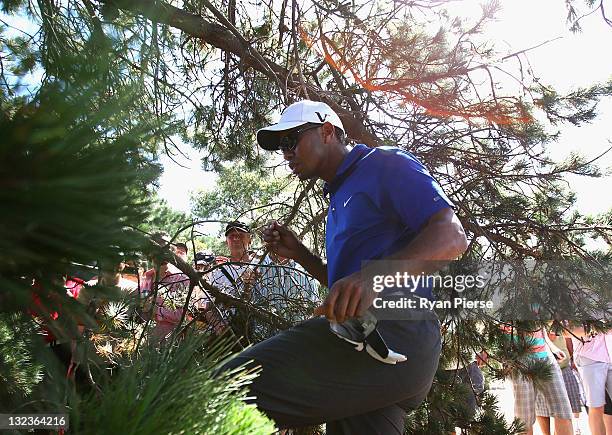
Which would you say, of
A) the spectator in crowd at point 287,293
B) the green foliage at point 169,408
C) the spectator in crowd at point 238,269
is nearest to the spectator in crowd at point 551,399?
the spectator in crowd at point 287,293

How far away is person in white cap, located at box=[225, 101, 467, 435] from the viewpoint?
2.04m

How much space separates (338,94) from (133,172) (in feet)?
12.7

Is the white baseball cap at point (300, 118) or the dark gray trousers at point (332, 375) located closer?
the dark gray trousers at point (332, 375)

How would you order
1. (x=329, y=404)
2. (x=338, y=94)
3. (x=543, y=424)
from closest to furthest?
(x=329, y=404)
(x=338, y=94)
(x=543, y=424)

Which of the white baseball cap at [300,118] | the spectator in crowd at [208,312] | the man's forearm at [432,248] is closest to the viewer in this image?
the man's forearm at [432,248]

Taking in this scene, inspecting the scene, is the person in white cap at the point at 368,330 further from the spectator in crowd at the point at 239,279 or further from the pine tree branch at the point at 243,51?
the pine tree branch at the point at 243,51

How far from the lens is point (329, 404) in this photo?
7.03ft

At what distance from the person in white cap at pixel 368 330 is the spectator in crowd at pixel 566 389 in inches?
167

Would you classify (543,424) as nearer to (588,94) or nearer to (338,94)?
(588,94)

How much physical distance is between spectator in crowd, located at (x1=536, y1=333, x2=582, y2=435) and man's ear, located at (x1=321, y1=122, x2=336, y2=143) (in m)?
4.13

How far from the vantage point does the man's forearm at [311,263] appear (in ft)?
9.57

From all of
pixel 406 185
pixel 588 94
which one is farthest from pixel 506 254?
pixel 406 185

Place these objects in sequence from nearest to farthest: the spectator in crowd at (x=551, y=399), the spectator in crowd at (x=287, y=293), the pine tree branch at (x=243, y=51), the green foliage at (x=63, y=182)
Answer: the green foliage at (x=63, y=182) < the pine tree branch at (x=243, y=51) < the spectator in crowd at (x=287, y=293) < the spectator in crowd at (x=551, y=399)

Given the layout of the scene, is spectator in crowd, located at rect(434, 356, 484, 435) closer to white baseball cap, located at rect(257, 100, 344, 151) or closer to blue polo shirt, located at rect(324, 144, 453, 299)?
blue polo shirt, located at rect(324, 144, 453, 299)
